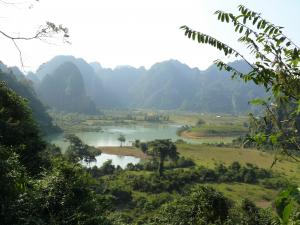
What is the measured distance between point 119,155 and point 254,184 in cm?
2317

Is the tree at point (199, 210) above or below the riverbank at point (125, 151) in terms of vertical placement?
above

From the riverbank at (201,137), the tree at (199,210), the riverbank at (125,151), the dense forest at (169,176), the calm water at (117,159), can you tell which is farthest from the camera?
the riverbank at (201,137)

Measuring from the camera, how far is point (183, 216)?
44.0 ft

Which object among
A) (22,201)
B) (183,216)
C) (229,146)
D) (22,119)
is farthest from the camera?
(229,146)

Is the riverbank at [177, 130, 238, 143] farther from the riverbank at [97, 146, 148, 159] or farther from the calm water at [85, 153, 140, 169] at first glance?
→ the calm water at [85, 153, 140, 169]

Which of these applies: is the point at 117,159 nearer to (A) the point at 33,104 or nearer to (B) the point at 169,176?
(B) the point at 169,176

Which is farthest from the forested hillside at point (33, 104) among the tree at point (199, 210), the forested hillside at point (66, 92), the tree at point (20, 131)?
the tree at point (199, 210)

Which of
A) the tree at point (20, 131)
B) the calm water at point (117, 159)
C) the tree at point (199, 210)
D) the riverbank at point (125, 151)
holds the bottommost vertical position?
the calm water at point (117, 159)

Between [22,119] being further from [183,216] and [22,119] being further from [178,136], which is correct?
[178,136]

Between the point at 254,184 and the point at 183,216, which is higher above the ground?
the point at 183,216

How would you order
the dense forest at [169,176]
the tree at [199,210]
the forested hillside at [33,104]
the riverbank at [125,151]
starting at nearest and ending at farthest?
the dense forest at [169,176], the tree at [199,210], the riverbank at [125,151], the forested hillside at [33,104]

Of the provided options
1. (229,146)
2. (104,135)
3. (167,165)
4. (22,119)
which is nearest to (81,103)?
(104,135)

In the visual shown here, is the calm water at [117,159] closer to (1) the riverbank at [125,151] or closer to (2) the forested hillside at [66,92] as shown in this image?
(1) the riverbank at [125,151]

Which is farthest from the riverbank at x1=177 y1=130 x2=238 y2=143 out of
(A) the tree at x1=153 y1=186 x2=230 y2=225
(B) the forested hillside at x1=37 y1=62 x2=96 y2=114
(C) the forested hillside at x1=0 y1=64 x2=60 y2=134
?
(B) the forested hillside at x1=37 y1=62 x2=96 y2=114
